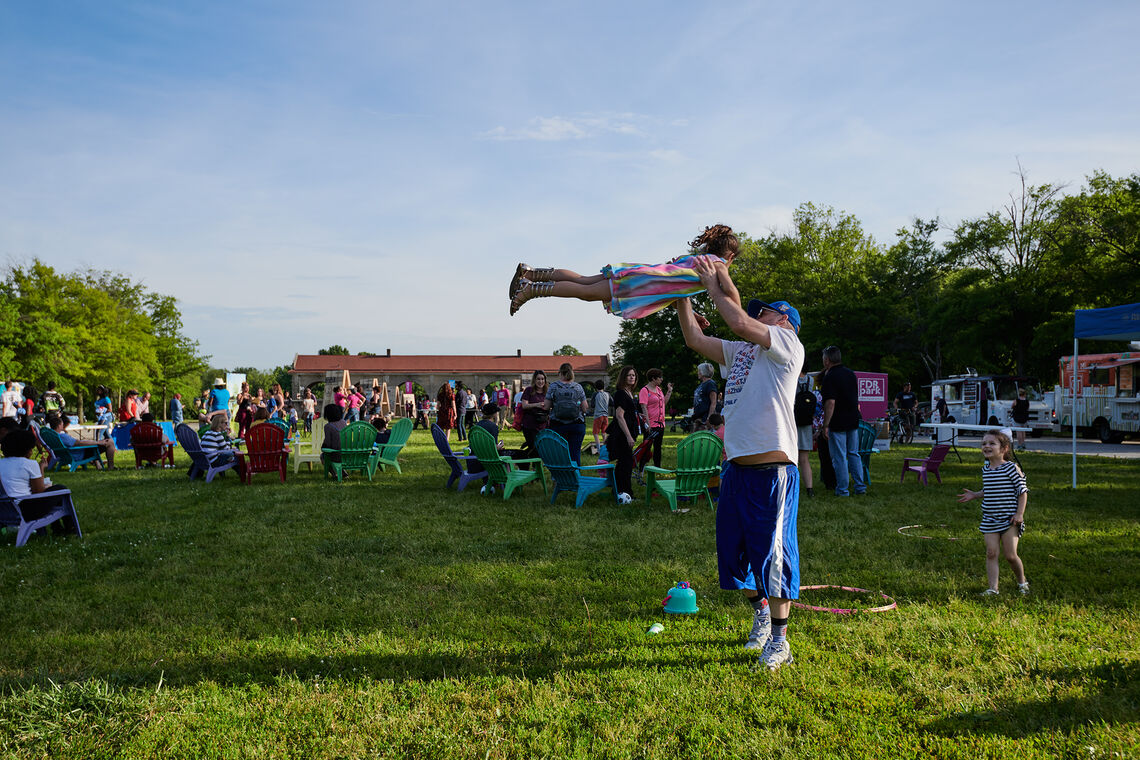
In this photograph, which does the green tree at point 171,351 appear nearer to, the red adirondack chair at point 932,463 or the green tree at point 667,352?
the green tree at point 667,352

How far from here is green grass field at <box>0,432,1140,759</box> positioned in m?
3.00

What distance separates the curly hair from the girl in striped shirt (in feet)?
7.99

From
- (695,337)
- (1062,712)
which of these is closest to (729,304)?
(695,337)

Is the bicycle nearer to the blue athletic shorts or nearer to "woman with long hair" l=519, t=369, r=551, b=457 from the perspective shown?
A: "woman with long hair" l=519, t=369, r=551, b=457

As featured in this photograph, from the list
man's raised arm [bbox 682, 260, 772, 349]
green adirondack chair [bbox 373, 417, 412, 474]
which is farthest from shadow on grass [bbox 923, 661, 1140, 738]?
green adirondack chair [bbox 373, 417, 412, 474]

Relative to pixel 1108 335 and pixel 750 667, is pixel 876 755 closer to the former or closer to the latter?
pixel 750 667

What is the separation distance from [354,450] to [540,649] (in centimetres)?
812

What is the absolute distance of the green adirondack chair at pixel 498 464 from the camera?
30.4 ft

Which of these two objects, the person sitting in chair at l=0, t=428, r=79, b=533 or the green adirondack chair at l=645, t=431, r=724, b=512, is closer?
the person sitting in chair at l=0, t=428, r=79, b=533

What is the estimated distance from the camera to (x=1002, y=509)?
192 inches

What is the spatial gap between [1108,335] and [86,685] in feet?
37.3

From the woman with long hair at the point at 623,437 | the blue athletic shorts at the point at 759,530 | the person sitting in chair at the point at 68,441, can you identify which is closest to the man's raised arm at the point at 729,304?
the blue athletic shorts at the point at 759,530

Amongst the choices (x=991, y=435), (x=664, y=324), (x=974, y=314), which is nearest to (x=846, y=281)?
(x=974, y=314)

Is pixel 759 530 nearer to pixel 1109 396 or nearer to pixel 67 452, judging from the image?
pixel 67 452
